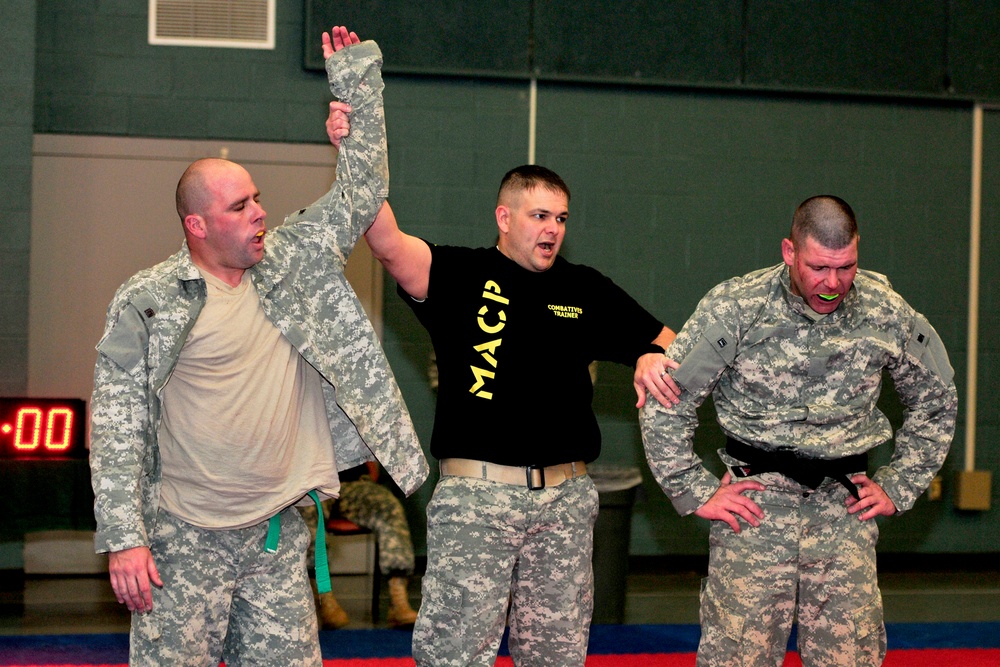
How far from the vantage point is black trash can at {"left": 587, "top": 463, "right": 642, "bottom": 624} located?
5.54m

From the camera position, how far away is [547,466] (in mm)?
3346

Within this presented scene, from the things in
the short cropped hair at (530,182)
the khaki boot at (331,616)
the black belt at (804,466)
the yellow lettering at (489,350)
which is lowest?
the khaki boot at (331,616)

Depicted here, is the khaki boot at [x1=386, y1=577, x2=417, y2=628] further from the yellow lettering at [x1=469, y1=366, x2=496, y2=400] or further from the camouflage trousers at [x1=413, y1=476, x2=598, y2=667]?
the yellow lettering at [x1=469, y1=366, x2=496, y2=400]

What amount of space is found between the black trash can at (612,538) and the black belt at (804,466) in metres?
2.20

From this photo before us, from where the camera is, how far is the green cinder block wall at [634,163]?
21.6ft

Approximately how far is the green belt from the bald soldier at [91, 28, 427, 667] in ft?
0.04

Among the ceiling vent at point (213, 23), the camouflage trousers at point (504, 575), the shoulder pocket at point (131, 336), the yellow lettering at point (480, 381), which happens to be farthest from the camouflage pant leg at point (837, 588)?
the ceiling vent at point (213, 23)

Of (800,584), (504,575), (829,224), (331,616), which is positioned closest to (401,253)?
(504,575)

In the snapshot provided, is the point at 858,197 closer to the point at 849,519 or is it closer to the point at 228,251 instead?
the point at 849,519

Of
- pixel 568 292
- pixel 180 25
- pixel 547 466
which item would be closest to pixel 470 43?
pixel 180 25

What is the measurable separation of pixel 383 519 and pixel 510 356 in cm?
253

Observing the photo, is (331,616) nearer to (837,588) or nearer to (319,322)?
(319,322)

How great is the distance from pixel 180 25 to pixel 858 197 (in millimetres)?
4356

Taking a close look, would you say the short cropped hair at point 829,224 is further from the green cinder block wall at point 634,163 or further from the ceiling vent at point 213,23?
the ceiling vent at point 213,23
